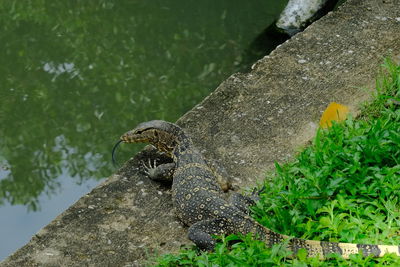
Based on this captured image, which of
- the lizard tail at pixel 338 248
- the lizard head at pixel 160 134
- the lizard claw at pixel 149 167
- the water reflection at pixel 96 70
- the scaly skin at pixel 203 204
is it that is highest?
the water reflection at pixel 96 70

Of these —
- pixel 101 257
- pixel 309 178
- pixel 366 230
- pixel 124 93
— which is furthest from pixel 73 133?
pixel 366 230

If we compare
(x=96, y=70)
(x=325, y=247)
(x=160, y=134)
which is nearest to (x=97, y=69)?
(x=96, y=70)

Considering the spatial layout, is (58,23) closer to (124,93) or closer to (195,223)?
(124,93)

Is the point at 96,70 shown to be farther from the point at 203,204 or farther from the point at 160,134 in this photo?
the point at 203,204

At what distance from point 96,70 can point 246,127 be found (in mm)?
2998

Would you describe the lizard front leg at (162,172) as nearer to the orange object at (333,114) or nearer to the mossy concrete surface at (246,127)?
the mossy concrete surface at (246,127)

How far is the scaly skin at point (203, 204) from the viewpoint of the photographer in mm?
4340

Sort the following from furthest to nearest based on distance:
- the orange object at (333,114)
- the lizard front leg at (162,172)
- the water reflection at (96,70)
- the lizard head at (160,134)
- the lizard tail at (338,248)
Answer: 1. the water reflection at (96,70)
2. the orange object at (333,114)
3. the lizard head at (160,134)
4. the lizard front leg at (162,172)
5. the lizard tail at (338,248)

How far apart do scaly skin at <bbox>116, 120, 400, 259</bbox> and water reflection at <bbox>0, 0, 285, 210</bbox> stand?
5.16ft

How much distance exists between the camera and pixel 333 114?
5.98 meters

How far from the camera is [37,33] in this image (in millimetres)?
9078

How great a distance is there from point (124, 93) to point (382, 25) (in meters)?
3.01

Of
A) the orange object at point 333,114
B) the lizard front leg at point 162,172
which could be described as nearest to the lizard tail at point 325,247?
the lizard front leg at point 162,172

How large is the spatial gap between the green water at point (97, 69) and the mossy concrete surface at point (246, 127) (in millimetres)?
1373
